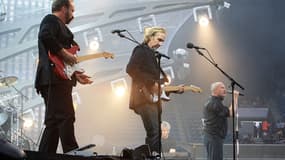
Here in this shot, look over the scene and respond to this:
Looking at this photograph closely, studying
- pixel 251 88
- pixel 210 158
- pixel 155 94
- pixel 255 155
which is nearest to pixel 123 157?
pixel 155 94

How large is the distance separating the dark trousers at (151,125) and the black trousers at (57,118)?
1122 millimetres

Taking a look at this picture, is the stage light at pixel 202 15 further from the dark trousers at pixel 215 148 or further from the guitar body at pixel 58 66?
the guitar body at pixel 58 66

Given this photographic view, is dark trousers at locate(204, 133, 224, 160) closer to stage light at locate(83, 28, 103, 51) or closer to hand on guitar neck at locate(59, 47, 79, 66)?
hand on guitar neck at locate(59, 47, 79, 66)

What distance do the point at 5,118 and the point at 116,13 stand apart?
10.1 ft

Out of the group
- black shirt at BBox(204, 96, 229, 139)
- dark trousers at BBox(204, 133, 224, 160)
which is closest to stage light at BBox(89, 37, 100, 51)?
black shirt at BBox(204, 96, 229, 139)

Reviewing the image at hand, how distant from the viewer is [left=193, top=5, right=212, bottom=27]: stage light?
9.15 metres

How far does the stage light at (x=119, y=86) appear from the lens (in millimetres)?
9156

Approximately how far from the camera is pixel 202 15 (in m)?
9.23

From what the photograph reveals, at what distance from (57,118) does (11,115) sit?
443cm

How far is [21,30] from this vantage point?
8.44 metres

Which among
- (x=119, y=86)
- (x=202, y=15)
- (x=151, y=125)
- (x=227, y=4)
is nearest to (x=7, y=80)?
(x=119, y=86)

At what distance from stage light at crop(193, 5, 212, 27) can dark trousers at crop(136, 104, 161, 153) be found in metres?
4.98

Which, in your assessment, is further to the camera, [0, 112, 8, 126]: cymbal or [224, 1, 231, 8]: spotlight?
[224, 1, 231, 8]: spotlight

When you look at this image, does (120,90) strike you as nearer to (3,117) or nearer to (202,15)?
(202,15)
